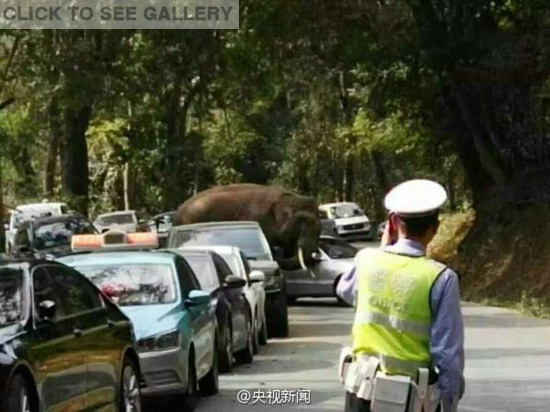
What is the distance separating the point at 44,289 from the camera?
1019 centimetres

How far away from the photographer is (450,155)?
37375 millimetres

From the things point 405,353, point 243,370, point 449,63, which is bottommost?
point 243,370

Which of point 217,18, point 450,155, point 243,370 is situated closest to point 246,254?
point 243,370

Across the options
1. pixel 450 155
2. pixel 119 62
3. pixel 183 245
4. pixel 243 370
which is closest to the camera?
pixel 243 370

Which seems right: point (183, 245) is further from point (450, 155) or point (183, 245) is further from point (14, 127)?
point (14, 127)

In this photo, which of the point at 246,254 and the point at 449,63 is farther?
the point at 449,63

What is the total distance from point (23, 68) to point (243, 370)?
1501cm

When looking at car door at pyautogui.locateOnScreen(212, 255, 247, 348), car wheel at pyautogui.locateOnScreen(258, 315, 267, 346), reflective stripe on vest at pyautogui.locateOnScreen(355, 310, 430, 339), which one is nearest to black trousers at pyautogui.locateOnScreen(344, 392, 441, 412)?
reflective stripe on vest at pyautogui.locateOnScreen(355, 310, 430, 339)

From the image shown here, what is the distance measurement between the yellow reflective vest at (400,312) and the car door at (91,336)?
13.0 ft

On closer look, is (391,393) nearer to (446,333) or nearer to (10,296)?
(446,333)

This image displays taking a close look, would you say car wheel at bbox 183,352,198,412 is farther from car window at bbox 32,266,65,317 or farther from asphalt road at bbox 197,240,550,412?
car window at bbox 32,266,65,317

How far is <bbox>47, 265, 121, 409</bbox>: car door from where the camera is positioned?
1034 cm

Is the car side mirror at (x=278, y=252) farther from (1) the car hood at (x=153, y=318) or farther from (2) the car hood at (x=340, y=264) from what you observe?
(1) the car hood at (x=153, y=318)

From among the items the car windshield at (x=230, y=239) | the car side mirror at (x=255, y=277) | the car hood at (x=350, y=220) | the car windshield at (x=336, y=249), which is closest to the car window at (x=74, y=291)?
the car side mirror at (x=255, y=277)
